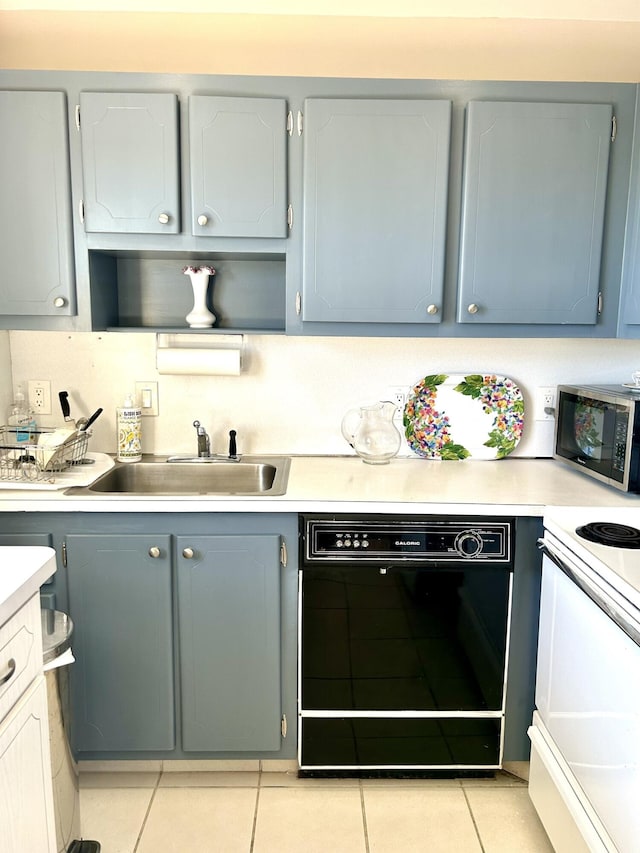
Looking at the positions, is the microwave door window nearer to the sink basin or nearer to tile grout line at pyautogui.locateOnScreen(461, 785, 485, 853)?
the sink basin

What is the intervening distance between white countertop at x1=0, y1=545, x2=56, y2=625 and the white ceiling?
68.2 inches

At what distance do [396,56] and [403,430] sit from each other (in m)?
1.33

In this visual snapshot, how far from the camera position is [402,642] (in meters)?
1.96

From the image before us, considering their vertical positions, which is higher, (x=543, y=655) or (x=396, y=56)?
(x=396, y=56)

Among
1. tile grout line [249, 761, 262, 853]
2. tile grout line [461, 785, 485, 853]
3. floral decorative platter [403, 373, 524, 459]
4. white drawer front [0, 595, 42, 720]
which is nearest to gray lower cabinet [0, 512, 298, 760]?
tile grout line [249, 761, 262, 853]

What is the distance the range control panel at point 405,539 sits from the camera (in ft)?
6.28

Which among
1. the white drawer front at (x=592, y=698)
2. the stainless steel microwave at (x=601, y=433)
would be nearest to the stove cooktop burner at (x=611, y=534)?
the white drawer front at (x=592, y=698)

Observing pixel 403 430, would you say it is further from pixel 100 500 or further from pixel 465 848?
pixel 465 848

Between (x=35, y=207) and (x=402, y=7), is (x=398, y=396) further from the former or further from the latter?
(x=35, y=207)

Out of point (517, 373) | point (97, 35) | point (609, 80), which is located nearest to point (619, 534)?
point (517, 373)

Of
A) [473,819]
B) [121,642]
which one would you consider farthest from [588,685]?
[121,642]

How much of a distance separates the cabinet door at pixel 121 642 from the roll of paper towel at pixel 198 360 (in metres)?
0.67

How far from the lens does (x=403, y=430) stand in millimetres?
2500

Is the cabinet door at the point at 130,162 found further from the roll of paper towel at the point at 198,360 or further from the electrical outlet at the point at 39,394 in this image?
the electrical outlet at the point at 39,394
